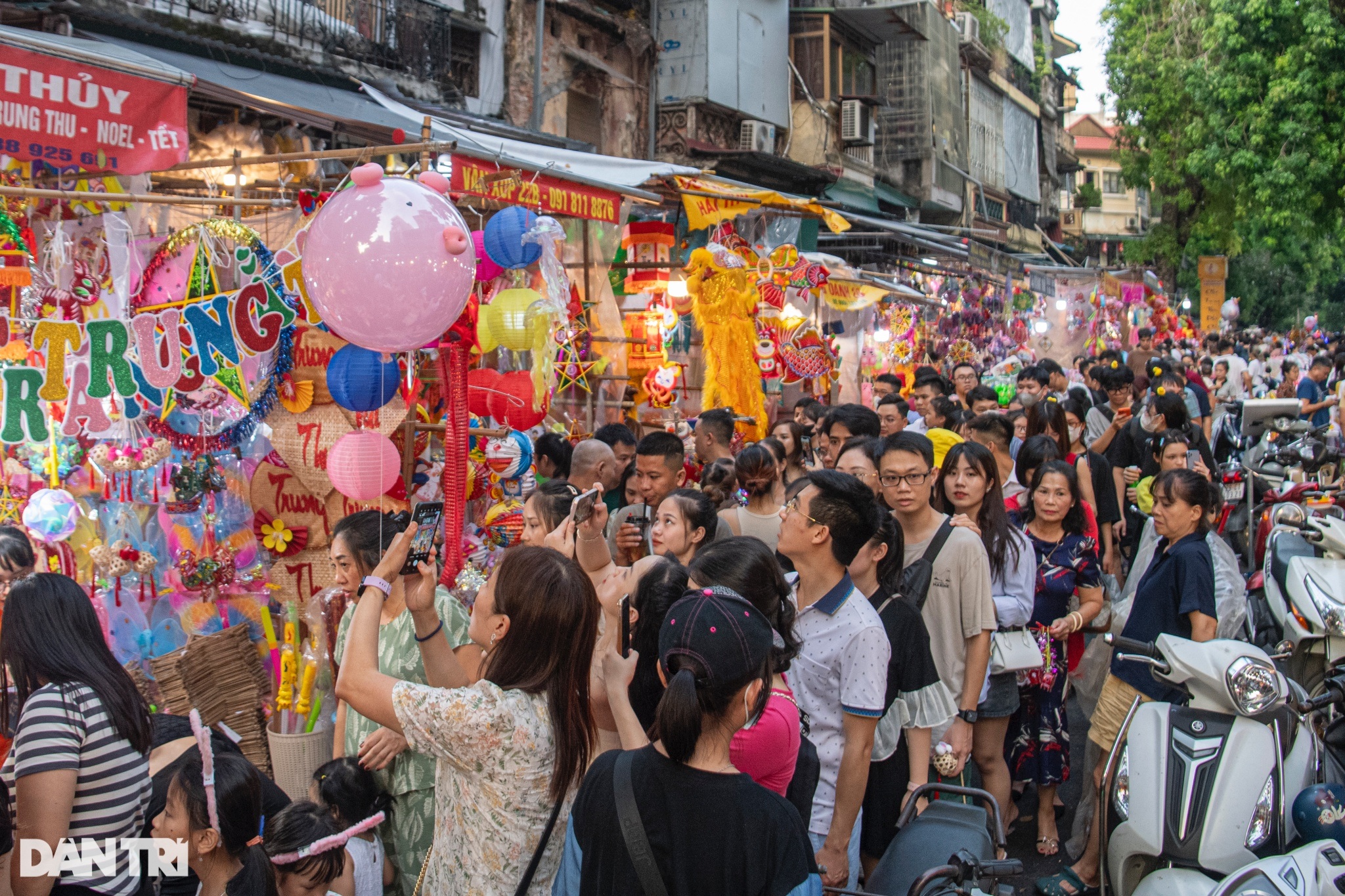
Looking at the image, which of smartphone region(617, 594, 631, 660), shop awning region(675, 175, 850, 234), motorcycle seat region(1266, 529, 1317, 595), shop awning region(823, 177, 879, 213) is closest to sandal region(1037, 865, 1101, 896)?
motorcycle seat region(1266, 529, 1317, 595)

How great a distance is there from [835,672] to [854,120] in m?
16.9

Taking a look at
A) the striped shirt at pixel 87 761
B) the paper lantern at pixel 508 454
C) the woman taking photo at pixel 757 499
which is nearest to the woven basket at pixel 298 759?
the paper lantern at pixel 508 454

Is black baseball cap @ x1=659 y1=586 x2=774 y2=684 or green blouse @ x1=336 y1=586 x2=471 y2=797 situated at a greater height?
black baseball cap @ x1=659 y1=586 x2=774 y2=684

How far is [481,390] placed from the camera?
17.6 feet

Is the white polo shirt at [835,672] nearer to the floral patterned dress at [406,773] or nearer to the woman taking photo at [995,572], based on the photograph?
the floral patterned dress at [406,773]

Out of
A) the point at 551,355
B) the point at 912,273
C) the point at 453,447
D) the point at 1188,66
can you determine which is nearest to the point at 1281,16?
the point at 1188,66

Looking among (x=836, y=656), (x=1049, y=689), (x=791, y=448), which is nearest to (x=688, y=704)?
(x=836, y=656)

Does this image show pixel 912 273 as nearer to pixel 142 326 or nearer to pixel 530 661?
pixel 142 326

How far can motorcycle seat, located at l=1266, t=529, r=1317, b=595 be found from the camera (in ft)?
16.0

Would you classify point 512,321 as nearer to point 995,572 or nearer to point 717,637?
point 995,572

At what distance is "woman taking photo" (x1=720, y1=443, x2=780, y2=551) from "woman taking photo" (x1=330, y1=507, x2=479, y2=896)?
1.45 meters

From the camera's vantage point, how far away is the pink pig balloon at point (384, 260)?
11.6 ft

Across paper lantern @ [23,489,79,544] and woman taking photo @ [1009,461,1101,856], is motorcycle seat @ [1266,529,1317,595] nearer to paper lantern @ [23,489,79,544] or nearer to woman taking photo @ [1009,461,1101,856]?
woman taking photo @ [1009,461,1101,856]

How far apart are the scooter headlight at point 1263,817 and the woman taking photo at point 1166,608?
2.74ft
